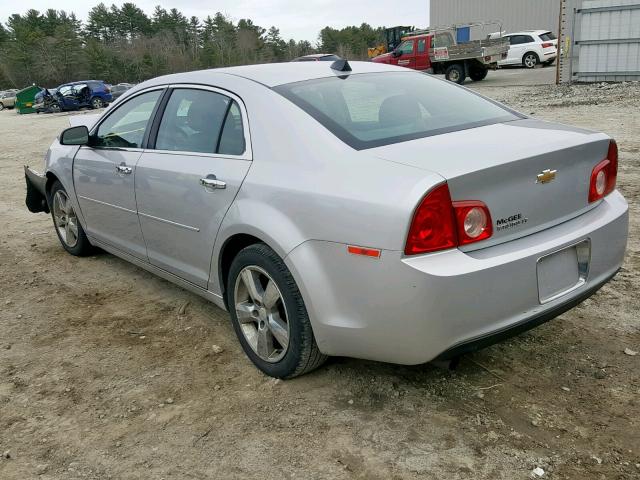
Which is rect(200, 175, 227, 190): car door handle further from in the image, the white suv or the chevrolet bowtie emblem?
the white suv

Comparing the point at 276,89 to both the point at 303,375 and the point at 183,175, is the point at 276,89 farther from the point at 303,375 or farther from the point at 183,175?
the point at 303,375

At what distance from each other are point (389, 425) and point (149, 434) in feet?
3.58

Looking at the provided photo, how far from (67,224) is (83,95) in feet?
94.1

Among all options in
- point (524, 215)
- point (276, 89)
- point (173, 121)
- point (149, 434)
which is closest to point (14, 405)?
point (149, 434)

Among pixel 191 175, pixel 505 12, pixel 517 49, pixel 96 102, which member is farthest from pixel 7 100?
pixel 191 175

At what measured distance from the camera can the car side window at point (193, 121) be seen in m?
3.35

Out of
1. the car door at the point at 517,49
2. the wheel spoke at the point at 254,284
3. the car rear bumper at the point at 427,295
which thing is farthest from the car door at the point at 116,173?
the car door at the point at 517,49

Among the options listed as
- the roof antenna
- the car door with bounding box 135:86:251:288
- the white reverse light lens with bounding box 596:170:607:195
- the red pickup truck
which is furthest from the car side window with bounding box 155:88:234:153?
the red pickup truck

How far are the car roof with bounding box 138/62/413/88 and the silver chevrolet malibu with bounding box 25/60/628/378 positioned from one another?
19 millimetres

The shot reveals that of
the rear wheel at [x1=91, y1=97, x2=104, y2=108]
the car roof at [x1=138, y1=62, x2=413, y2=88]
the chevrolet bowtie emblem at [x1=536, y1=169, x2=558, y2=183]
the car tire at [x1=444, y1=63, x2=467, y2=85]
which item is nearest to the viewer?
the chevrolet bowtie emblem at [x1=536, y1=169, x2=558, y2=183]

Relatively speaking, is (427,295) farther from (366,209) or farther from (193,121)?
(193,121)

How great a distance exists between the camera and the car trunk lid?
2426mm

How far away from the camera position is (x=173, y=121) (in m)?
3.73

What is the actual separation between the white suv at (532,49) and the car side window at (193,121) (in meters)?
25.4
